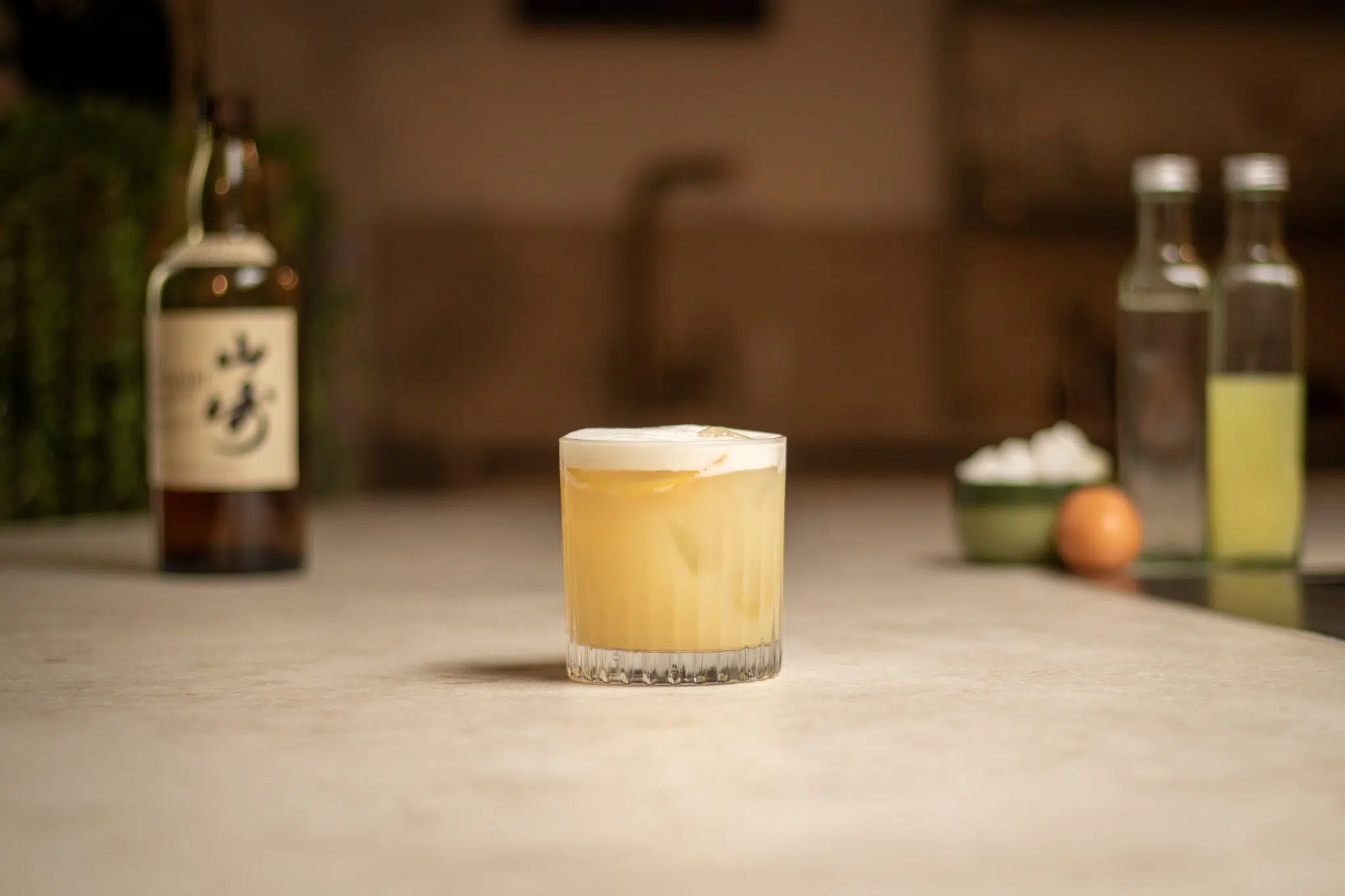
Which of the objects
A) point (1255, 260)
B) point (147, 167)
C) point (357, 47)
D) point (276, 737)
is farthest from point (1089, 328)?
point (276, 737)

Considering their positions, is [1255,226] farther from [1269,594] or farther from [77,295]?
[77,295]

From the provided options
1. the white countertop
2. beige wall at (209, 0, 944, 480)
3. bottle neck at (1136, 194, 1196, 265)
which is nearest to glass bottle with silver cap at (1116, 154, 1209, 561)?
bottle neck at (1136, 194, 1196, 265)

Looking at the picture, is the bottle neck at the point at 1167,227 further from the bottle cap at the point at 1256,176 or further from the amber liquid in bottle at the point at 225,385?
the amber liquid in bottle at the point at 225,385

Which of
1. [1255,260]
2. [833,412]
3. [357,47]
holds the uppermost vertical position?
[357,47]

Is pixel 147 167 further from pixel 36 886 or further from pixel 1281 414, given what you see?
pixel 36 886

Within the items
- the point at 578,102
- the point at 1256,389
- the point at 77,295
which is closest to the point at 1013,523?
the point at 1256,389

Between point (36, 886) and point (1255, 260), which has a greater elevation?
point (1255, 260)

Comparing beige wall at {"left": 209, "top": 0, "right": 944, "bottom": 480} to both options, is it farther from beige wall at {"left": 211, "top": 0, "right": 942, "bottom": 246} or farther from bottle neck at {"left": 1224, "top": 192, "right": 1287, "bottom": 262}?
bottle neck at {"left": 1224, "top": 192, "right": 1287, "bottom": 262}
